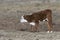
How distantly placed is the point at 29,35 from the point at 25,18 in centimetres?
213

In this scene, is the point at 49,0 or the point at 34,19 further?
the point at 49,0

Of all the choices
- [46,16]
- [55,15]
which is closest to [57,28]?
[46,16]

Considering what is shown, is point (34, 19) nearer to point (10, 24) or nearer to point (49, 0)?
point (10, 24)

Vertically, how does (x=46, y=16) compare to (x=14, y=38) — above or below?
above

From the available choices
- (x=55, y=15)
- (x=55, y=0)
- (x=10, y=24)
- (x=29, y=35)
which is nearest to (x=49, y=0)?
(x=55, y=0)

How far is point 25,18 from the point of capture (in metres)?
14.4

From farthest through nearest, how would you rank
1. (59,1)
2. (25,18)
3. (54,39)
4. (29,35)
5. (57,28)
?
1. (59,1)
2. (57,28)
3. (25,18)
4. (29,35)
5. (54,39)

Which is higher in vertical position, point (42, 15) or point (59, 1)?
point (59, 1)

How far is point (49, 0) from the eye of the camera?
96.8 ft

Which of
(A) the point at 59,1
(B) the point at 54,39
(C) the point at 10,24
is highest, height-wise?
(A) the point at 59,1

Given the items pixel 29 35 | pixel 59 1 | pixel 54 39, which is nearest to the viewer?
pixel 54 39

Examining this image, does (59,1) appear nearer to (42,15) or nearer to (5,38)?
(42,15)

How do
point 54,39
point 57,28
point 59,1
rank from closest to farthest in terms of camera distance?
1. point 54,39
2. point 57,28
3. point 59,1

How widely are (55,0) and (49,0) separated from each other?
25.0 inches
